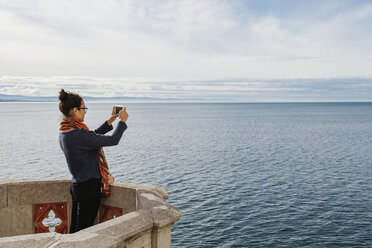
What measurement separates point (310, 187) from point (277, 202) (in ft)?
13.8

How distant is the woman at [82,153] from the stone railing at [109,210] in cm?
33

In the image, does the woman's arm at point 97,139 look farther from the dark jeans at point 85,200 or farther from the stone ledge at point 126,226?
the stone ledge at point 126,226

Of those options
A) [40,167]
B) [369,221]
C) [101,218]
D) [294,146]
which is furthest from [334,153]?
[101,218]

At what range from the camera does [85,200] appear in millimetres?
3580

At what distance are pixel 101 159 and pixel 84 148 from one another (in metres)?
0.33

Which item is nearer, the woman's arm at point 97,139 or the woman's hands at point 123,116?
the woman's arm at point 97,139

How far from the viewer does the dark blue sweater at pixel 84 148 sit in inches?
129

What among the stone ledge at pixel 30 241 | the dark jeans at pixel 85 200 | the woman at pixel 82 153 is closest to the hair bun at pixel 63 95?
the woman at pixel 82 153

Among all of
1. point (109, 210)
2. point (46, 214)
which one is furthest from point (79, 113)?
point (46, 214)

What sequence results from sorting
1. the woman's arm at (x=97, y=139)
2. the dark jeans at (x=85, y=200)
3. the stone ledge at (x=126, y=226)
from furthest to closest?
the dark jeans at (x=85, y=200) < the woman's arm at (x=97, y=139) < the stone ledge at (x=126, y=226)

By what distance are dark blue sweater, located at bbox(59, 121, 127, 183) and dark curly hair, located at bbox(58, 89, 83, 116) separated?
0.24 metres

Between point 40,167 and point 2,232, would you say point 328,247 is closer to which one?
point 2,232

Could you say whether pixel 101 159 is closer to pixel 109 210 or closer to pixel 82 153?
pixel 82 153

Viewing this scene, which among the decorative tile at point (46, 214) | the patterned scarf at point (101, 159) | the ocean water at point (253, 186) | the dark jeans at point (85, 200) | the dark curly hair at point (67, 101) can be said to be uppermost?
the dark curly hair at point (67, 101)
